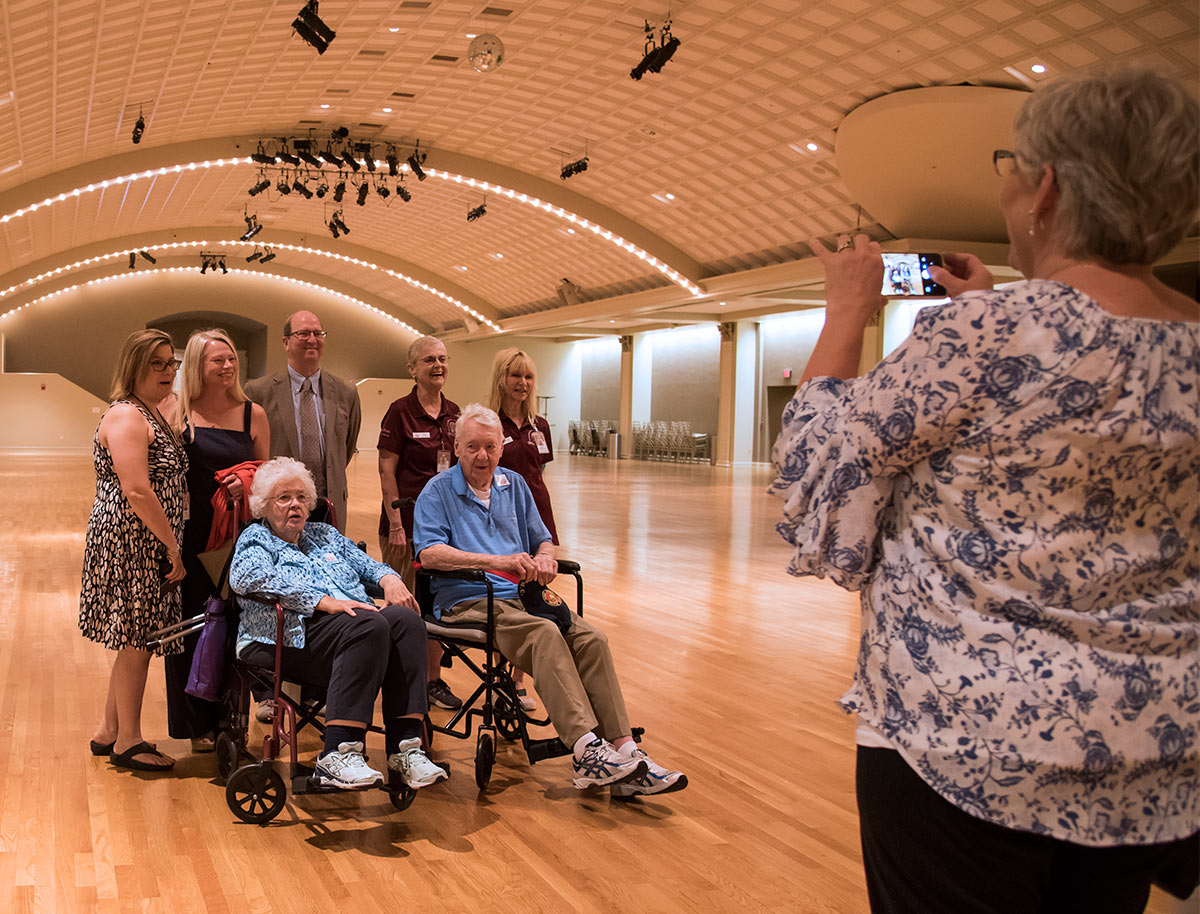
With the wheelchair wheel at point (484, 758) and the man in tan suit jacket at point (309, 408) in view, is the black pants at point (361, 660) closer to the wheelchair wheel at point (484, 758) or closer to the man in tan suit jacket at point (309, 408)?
the wheelchair wheel at point (484, 758)

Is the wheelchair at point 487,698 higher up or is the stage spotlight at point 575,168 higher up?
the stage spotlight at point 575,168

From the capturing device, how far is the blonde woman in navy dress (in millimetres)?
3766

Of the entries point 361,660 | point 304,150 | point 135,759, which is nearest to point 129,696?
point 135,759

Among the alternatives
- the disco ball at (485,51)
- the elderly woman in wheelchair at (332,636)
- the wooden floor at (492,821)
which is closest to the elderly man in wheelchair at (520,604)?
the wooden floor at (492,821)

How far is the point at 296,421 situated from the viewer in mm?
4750

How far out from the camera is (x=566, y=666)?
3648mm

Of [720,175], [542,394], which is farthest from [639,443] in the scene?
[720,175]

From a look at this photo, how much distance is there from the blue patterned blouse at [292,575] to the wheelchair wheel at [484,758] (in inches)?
25.5

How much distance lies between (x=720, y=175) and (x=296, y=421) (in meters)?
15.8

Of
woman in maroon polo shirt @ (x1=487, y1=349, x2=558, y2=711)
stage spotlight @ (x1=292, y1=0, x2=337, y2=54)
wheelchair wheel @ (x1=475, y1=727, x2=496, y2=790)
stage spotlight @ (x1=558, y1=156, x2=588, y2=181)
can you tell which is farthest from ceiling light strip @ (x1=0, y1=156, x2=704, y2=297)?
wheelchair wheel @ (x1=475, y1=727, x2=496, y2=790)

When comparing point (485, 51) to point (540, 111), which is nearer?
point (485, 51)

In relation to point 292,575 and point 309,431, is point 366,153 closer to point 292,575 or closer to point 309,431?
point 309,431

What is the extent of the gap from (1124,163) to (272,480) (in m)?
3.09

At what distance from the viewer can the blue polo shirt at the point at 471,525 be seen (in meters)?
3.95
